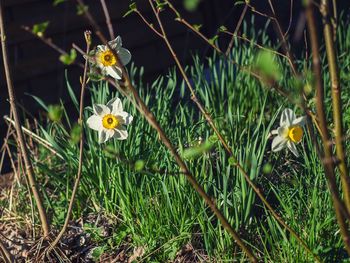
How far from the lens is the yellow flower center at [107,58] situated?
266 cm

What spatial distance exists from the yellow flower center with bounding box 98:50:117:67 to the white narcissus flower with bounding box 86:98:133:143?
0.15 metres

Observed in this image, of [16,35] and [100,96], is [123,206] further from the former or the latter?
[16,35]

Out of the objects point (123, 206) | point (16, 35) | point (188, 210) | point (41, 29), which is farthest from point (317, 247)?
point (16, 35)

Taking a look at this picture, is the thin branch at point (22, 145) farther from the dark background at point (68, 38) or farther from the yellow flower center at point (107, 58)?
the dark background at point (68, 38)

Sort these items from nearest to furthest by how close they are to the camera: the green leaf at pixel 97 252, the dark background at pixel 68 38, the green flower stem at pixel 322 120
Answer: the green flower stem at pixel 322 120, the green leaf at pixel 97 252, the dark background at pixel 68 38

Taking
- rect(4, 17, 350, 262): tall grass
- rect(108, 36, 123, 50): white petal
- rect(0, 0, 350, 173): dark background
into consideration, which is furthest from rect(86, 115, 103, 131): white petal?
rect(0, 0, 350, 173): dark background

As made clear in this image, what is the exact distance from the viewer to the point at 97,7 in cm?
523

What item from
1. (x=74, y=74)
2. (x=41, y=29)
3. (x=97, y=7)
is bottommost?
(x=74, y=74)

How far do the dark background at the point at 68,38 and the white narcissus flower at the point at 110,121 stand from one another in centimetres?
177

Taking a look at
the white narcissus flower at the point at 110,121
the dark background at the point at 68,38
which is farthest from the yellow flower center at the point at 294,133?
the dark background at the point at 68,38

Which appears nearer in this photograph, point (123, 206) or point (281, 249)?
point (281, 249)

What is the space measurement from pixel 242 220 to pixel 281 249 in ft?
0.74

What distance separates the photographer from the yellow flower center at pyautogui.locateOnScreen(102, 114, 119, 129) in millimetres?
2744

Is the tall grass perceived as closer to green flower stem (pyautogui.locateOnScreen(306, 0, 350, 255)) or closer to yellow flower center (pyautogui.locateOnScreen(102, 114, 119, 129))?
yellow flower center (pyautogui.locateOnScreen(102, 114, 119, 129))
